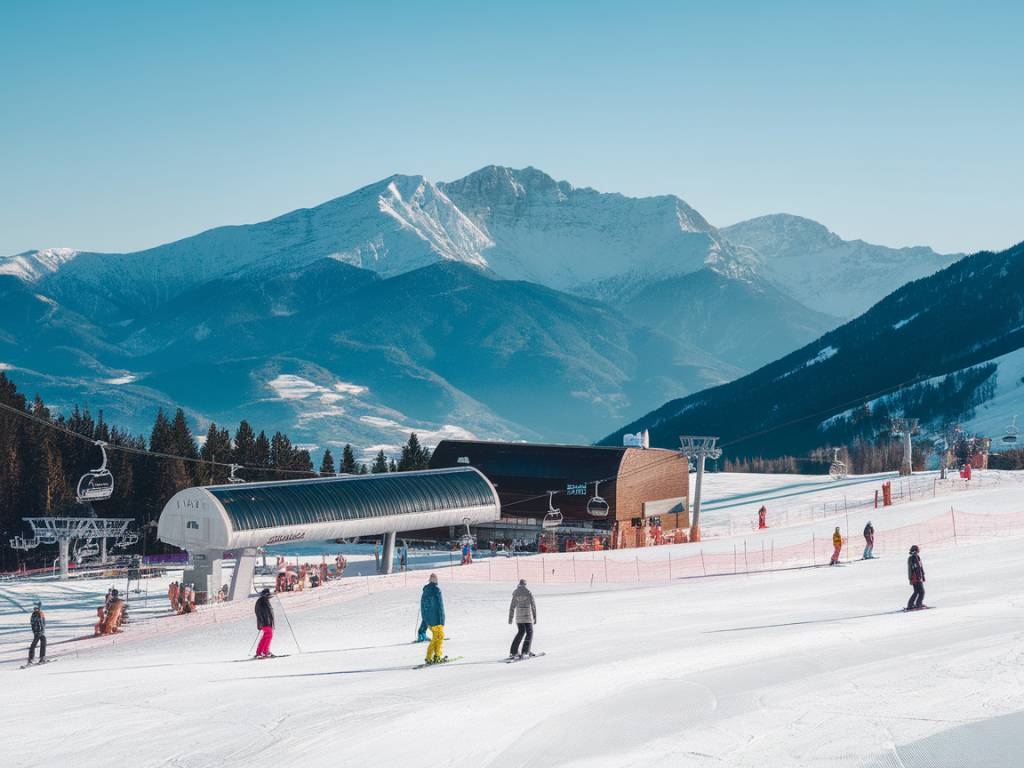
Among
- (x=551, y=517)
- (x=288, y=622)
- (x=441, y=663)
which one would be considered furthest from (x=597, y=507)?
(x=441, y=663)

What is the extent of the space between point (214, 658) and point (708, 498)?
2668 inches

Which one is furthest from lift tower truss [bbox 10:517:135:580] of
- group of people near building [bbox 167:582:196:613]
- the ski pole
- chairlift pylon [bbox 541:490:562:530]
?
the ski pole

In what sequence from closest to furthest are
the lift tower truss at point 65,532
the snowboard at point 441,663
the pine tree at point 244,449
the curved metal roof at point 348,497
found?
the snowboard at point 441,663 < the curved metal roof at point 348,497 < the lift tower truss at point 65,532 < the pine tree at point 244,449

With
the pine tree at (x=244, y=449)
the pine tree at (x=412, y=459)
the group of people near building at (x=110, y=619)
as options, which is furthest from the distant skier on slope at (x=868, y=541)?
the pine tree at (x=412, y=459)

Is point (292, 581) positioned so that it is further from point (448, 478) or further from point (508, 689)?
point (508, 689)

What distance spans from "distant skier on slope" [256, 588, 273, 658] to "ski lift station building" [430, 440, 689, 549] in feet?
142

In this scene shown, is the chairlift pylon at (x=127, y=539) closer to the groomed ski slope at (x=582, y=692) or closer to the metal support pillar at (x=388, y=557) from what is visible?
the metal support pillar at (x=388, y=557)

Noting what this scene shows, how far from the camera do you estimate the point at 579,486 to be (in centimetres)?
7269

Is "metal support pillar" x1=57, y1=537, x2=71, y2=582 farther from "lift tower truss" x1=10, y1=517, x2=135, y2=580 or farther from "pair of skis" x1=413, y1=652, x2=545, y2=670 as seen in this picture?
"pair of skis" x1=413, y1=652, x2=545, y2=670

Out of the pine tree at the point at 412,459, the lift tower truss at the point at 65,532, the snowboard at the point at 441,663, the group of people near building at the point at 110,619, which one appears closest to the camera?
the snowboard at the point at 441,663

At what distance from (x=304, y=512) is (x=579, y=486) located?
926 inches

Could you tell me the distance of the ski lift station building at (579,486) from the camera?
71.8 m

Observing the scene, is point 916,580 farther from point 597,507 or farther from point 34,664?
point 597,507

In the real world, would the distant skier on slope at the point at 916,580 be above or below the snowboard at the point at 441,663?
above
